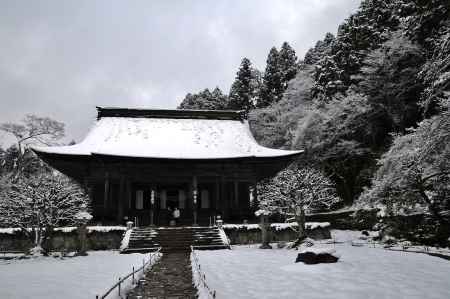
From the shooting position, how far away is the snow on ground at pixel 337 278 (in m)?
6.90

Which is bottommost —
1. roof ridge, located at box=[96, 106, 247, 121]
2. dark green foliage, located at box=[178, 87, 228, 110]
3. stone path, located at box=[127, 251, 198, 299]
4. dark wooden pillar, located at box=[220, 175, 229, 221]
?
stone path, located at box=[127, 251, 198, 299]

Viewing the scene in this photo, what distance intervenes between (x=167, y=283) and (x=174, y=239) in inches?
360

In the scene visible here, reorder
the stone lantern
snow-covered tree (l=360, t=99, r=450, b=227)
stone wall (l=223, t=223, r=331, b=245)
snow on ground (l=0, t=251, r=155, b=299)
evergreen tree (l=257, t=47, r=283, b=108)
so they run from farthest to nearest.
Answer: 1. evergreen tree (l=257, t=47, r=283, b=108)
2. stone wall (l=223, t=223, r=331, b=245)
3. the stone lantern
4. snow-covered tree (l=360, t=99, r=450, b=227)
5. snow on ground (l=0, t=251, r=155, b=299)

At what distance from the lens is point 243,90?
51562 mm

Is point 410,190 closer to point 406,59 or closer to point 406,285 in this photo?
point 406,285

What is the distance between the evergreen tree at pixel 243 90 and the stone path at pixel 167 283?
40.1 meters

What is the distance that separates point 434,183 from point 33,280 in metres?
14.7

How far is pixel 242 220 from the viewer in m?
22.3

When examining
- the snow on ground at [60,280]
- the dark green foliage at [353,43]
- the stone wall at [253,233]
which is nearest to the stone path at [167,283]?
the snow on ground at [60,280]

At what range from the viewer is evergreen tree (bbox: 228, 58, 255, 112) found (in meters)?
51.1

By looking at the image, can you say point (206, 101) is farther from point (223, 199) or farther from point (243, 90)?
point (223, 199)

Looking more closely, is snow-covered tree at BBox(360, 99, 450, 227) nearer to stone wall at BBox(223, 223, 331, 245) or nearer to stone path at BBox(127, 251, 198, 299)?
stone wall at BBox(223, 223, 331, 245)

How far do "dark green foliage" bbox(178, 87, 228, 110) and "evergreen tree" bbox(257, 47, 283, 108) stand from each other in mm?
8346

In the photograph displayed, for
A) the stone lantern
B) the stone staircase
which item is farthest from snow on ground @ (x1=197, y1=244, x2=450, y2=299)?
the stone staircase
